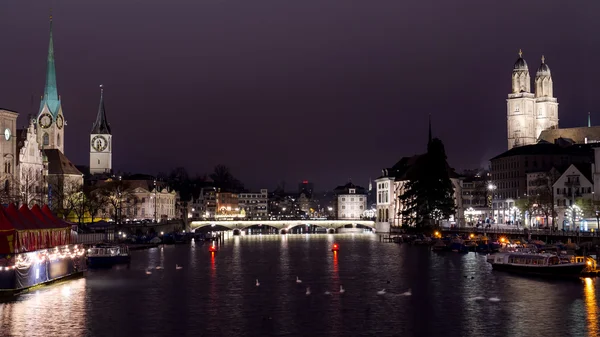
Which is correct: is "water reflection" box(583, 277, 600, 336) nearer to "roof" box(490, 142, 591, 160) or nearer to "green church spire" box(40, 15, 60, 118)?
"roof" box(490, 142, 591, 160)

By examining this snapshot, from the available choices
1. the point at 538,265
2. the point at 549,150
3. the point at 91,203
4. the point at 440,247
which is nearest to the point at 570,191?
the point at 440,247

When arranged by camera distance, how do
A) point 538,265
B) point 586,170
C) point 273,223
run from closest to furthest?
point 538,265, point 586,170, point 273,223

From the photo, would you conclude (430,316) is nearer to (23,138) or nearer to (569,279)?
(569,279)

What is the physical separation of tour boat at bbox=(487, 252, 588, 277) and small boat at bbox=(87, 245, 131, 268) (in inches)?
1310

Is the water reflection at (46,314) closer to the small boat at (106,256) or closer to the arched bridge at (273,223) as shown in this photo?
the small boat at (106,256)

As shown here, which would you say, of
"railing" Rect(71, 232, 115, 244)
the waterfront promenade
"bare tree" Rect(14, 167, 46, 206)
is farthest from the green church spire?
the waterfront promenade

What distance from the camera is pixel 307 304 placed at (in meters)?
49.3

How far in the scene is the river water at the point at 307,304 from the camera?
1604 inches

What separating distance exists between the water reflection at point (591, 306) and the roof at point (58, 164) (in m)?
99.6

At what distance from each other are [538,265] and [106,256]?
37392mm

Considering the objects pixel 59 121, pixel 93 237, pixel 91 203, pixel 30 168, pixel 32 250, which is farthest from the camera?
pixel 59 121

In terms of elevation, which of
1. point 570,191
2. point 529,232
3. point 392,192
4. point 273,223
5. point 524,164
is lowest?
point 529,232

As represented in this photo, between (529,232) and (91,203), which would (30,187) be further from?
(529,232)

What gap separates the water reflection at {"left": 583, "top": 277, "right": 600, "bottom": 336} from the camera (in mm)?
39906
